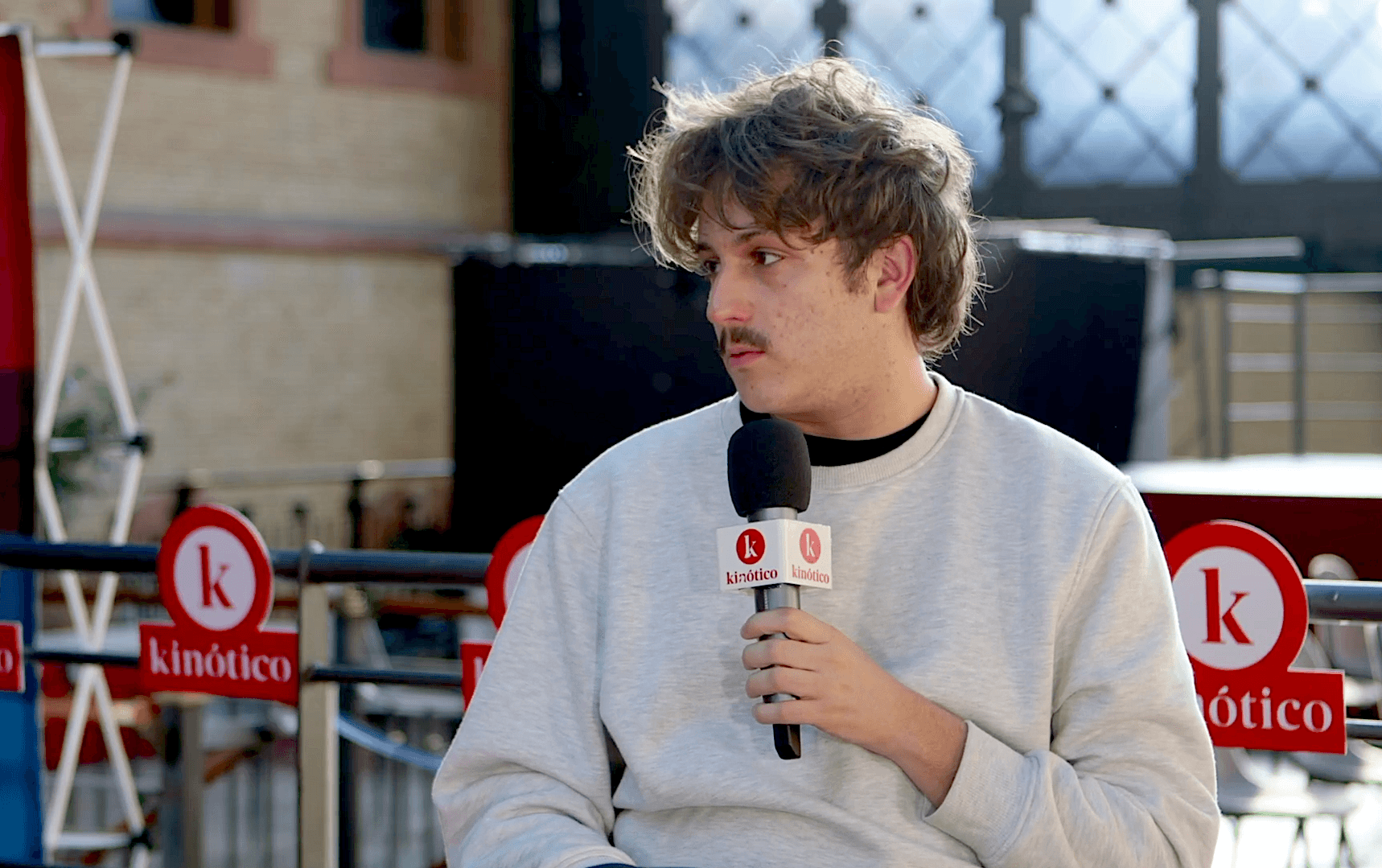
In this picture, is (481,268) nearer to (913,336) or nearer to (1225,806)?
(1225,806)

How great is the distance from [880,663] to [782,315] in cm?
40

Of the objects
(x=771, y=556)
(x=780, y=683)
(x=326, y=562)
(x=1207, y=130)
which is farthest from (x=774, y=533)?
(x=1207, y=130)

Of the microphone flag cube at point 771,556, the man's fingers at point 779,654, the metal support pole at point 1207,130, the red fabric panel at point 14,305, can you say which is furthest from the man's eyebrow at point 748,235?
the metal support pole at point 1207,130

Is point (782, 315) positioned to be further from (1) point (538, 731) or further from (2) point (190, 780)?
(2) point (190, 780)

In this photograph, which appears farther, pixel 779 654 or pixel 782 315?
pixel 782 315

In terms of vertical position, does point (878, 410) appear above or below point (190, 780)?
above

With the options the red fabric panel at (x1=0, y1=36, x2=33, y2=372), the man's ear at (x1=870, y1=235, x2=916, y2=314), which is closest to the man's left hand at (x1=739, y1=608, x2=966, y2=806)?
the man's ear at (x1=870, y1=235, x2=916, y2=314)

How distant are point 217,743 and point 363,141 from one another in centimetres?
869

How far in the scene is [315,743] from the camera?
298cm

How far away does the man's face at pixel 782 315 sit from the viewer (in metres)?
1.77

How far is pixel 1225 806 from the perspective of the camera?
12.6ft

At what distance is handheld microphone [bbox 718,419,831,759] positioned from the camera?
59.1 inches

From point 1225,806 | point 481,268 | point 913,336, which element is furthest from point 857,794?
point 481,268

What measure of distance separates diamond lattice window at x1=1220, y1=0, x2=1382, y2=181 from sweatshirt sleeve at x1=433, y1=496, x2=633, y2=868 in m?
10.8
